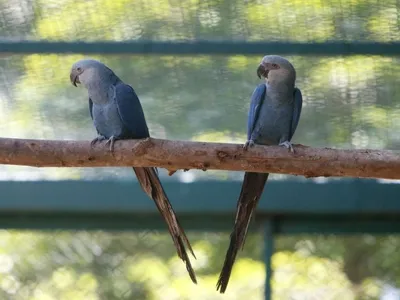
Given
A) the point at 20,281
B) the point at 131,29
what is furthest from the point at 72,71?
the point at 20,281

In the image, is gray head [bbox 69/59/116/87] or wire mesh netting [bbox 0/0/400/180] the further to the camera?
wire mesh netting [bbox 0/0/400/180]

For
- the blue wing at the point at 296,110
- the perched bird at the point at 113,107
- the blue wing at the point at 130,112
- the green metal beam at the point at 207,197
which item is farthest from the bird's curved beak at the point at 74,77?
the blue wing at the point at 296,110

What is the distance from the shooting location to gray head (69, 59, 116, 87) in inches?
151

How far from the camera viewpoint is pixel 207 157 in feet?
9.83

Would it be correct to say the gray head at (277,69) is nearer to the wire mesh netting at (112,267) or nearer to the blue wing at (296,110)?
the blue wing at (296,110)

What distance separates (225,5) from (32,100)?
132cm

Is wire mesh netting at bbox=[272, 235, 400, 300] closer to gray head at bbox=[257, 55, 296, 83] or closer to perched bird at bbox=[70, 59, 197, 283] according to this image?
perched bird at bbox=[70, 59, 197, 283]

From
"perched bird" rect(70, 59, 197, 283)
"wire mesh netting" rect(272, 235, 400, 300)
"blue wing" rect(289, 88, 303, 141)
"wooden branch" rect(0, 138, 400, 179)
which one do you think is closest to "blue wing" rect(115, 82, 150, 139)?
"perched bird" rect(70, 59, 197, 283)

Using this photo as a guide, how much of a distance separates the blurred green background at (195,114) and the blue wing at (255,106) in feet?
1.48

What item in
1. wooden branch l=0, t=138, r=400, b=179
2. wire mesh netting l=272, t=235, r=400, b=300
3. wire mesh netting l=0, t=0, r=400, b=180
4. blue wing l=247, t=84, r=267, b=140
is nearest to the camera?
wooden branch l=0, t=138, r=400, b=179

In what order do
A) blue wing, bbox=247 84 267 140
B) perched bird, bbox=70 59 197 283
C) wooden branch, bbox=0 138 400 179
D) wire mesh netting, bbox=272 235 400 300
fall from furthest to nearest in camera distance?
wire mesh netting, bbox=272 235 400 300 → blue wing, bbox=247 84 267 140 → perched bird, bbox=70 59 197 283 → wooden branch, bbox=0 138 400 179

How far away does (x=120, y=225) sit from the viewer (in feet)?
15.5

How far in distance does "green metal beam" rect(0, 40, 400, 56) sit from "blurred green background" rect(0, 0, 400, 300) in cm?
4

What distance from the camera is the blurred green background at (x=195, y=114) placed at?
4125mm
